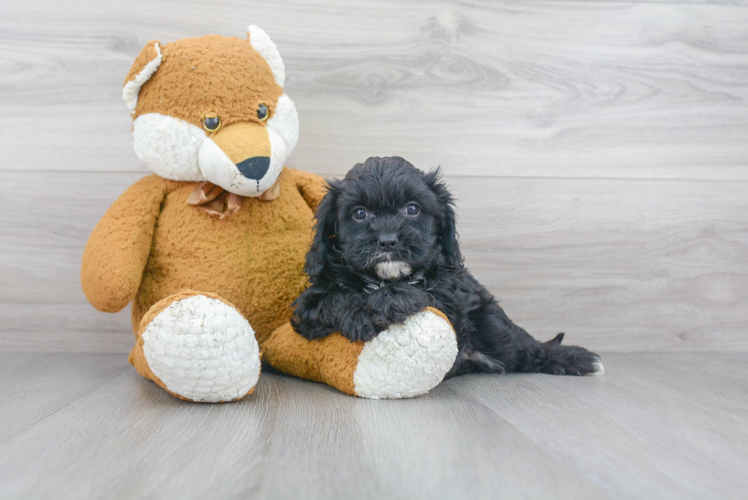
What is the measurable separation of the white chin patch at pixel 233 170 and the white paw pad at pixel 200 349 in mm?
308

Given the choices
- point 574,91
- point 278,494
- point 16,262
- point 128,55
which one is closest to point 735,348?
point 574,91

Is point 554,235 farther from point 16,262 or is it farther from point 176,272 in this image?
point 16,262

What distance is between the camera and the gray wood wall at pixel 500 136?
166 centimetres

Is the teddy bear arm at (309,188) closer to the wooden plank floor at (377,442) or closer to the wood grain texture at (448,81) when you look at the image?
the wood grain texture at (448,81)

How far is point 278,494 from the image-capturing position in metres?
0.71

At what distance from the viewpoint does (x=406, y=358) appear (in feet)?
3.58

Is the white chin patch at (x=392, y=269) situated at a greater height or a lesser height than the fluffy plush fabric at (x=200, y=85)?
lesser

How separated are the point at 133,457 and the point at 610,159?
62.7 inches

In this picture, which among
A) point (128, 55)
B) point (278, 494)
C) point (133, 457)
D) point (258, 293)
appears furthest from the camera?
point (128, 55)

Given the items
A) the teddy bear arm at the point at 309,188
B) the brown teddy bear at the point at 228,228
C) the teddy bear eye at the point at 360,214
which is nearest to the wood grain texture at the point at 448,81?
the teddy bear arm at the point at 309,188

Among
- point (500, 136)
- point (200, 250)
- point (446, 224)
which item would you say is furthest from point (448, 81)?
point (200, 250)

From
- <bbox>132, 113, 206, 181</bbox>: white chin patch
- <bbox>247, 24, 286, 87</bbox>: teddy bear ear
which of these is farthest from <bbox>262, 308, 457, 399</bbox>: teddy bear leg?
<bbox>247, 24, 286, 87</bbox>: teddy bear ear

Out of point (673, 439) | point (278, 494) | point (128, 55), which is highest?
point (128, 55)

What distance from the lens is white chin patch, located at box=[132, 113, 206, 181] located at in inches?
49.4
